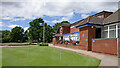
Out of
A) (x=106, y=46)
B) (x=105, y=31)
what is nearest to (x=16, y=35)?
(x=105, y=31)

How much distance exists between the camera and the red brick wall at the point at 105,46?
10227 millimetres

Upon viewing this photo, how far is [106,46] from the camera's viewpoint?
36.9 ft

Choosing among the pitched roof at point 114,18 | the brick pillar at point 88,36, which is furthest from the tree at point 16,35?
the pitched roof at point 114,18

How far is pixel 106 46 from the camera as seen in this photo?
36.9 ft

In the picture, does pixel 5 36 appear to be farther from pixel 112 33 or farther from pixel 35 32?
pixel 112 33

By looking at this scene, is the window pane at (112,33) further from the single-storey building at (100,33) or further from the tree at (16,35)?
the tree at (16,35)

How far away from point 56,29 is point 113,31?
5418 centimetres

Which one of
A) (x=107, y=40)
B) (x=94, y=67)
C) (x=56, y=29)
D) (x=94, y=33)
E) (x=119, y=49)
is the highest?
(x=56, y=29)

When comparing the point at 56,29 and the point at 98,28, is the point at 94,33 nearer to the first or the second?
the point at 98,28

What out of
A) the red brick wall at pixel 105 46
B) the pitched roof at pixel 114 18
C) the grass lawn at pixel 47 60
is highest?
the pitched roof at pixel 114 18

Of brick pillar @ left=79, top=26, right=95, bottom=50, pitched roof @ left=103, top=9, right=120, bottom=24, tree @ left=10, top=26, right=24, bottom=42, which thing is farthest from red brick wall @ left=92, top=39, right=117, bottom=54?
tree @ left=10, top=26, right=24, bottom=42

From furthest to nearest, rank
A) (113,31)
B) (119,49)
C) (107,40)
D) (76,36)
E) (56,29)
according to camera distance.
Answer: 1. (56,29)
2. (76,36)
3. (113,31)
4. (107,40)
5. (119,49)

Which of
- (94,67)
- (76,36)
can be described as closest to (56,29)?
(76,36)

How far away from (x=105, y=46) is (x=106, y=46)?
18 centimetres
